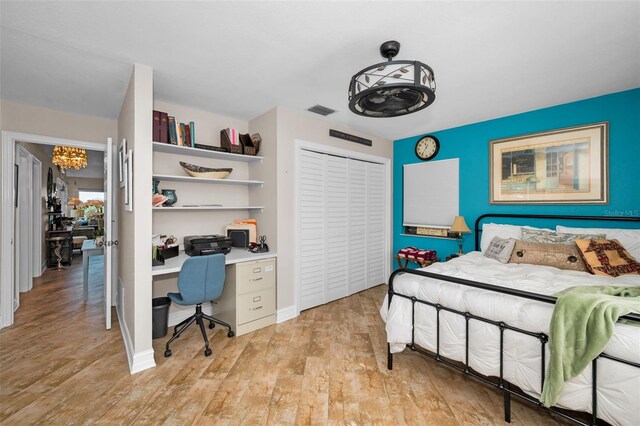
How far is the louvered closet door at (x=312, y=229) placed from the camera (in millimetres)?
3436

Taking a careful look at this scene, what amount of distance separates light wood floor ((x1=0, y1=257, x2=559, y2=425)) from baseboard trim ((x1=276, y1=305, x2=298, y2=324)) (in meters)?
0.14

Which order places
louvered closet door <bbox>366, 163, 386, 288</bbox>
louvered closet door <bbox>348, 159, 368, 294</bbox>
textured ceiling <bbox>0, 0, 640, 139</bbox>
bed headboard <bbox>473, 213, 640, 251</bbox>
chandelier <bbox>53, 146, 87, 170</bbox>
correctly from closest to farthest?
textured ceiling <bbox>0, 0, 640, 139</bbox>, bed headboard <bbox>473, 213, 640, 251</bbox>, louvered closet door <bbox>348, 159, 368, 294</bbox>, louvered closet door <bbox>366, 163, 386, 288</bbox>, chandelier <bbox>53, 146, 87, 170</bbox>

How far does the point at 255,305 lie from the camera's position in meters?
2.96

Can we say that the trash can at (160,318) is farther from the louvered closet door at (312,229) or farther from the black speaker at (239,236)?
the louvered closet door at (312,229)

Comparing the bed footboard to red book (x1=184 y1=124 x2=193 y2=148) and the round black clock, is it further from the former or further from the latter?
the round black clock

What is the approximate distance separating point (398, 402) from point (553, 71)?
2.98 m

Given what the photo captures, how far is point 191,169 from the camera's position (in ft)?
9.62

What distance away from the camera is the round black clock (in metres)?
4.13

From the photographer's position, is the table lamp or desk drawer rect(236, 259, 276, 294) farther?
the table lamp

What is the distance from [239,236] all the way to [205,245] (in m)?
0.62

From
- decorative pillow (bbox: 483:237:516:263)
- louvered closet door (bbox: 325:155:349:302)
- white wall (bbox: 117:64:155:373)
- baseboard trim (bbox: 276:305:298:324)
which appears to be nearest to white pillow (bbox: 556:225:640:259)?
decorative pillow (bbox: 483:237:516:263)

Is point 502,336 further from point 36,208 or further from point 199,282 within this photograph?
point 36,208

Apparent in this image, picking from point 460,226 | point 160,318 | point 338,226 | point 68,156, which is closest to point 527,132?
point 460,226

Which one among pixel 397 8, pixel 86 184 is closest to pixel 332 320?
pixel 397 8
